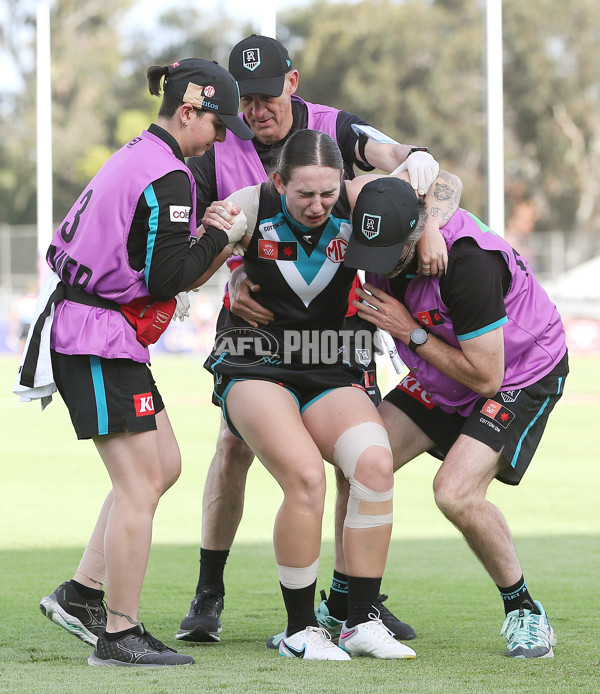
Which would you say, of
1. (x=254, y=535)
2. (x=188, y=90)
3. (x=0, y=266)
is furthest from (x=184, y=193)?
(x=0, y=266)

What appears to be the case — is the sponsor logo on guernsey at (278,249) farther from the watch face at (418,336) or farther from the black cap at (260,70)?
the black cap at (260,70)

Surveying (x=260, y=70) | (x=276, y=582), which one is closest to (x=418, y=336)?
(x=260, y=70)

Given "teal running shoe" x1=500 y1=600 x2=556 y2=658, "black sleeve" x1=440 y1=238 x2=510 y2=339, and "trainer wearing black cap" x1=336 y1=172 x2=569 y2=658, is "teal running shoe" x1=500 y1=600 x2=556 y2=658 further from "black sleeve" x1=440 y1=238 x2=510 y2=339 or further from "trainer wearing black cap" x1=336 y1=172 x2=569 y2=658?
"black sleeve" x1=440 y1=238 x2=510 y2=339

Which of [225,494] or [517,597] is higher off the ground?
[225,494]

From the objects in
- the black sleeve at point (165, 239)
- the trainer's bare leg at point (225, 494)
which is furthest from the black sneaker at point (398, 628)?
the black sleeve at point (165, 239)

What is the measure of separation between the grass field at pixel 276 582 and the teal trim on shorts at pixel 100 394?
0.90 metres

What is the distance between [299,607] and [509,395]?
4.09 ft

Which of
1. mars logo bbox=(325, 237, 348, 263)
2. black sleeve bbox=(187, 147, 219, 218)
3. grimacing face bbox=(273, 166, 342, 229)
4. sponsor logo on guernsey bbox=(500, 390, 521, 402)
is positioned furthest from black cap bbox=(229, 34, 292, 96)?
sponsor logo on guernsey bbox=(500, 390, 521, 402)

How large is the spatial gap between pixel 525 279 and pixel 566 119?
1709 inches

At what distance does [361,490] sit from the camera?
14.6 feet

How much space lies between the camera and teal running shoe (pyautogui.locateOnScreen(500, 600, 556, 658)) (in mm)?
4422

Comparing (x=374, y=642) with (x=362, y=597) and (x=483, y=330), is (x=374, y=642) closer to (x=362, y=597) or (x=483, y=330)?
(x=362, y=597)

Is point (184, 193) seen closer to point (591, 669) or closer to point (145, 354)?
point (145, 354)

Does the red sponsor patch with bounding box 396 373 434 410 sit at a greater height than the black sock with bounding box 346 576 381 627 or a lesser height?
greater
